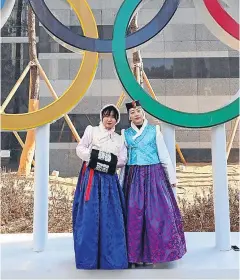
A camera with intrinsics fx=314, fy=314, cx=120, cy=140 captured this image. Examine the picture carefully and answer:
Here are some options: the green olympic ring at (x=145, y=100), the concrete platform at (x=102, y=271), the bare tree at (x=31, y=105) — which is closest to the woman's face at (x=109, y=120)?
the green olympic ring at (x=145, y=100)

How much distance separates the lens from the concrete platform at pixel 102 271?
5.66 ft

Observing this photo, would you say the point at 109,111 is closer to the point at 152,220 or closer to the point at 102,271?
the point at 152,220

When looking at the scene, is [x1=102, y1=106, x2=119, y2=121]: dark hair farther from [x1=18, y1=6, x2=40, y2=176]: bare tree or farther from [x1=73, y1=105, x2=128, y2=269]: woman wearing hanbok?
[x1=18, y1=6, x2=40, y2=176]: bare tree

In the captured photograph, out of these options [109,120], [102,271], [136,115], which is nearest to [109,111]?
[109,120]

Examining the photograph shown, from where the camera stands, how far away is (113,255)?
5.50 ft

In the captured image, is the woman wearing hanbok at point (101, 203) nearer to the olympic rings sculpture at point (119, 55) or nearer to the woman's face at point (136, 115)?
the woman's face at point (136, 115)

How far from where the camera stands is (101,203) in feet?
5.66

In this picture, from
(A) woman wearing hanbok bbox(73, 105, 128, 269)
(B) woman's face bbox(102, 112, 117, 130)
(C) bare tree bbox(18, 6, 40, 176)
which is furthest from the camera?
(C) bare tree bbox(18, 6, 40, 176)

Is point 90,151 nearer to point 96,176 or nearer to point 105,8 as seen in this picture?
point 96,176

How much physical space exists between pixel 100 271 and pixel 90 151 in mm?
666

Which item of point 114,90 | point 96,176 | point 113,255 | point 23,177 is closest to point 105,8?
point 114,90

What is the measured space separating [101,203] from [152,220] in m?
0.29

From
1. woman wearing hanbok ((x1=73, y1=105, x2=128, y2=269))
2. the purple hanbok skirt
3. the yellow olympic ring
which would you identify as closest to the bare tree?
the yellow olympic ring

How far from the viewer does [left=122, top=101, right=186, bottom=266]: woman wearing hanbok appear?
1.68 m
